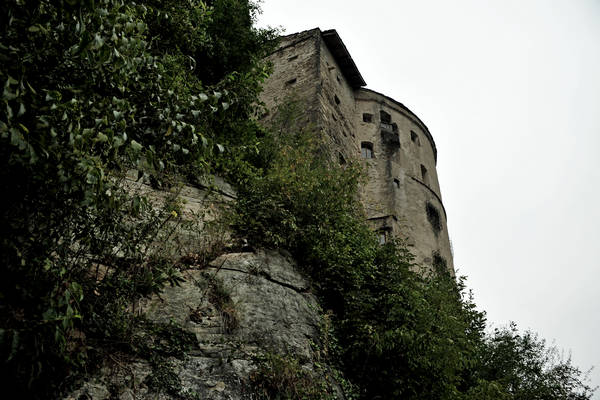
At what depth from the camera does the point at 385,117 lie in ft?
65.3

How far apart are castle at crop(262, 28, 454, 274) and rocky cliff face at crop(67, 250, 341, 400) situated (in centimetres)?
779

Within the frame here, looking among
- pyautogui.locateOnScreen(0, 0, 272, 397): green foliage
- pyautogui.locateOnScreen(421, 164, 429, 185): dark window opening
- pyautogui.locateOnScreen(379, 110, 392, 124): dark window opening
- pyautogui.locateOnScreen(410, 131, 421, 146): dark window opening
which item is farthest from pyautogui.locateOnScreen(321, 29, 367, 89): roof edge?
pyautogui.locateOnScreen(0, 0, 272, 397): green foliage

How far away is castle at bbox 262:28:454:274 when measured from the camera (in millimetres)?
15211

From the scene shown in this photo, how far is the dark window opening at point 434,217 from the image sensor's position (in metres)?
18.1

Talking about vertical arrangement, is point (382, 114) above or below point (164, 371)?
above

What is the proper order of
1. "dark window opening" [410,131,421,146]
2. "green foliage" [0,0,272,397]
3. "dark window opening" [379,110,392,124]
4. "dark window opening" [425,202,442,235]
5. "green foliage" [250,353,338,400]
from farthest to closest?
"dark window opening" [410,131,421,146] < "dark window opening" [379,110,392,124] < "dark window opening" [425,202,442,235] < "green foliage" [250,353,338,400] < "green foliage" [0,0,272,397]

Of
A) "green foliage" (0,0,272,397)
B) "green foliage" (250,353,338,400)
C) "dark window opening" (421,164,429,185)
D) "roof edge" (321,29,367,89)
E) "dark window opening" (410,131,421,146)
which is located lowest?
"green foliage" (250,353,338,400)

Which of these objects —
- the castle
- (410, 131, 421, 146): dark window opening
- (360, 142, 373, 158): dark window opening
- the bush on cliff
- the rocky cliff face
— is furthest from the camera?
(410, 131, 421, 146): dark window opening

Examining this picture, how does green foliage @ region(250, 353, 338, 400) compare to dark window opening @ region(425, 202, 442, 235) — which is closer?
green foliage @ region(250, 353, 338, 400)

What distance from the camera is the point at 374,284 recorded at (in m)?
7.46

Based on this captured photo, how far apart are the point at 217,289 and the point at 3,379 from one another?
2.67 m

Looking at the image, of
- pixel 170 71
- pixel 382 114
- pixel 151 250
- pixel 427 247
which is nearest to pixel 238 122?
pixel 170 71

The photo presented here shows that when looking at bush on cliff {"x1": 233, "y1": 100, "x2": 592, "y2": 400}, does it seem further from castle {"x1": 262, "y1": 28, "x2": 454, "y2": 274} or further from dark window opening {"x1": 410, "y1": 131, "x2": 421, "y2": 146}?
dark window opening {"x1": 410, "y1": 131, "x2": 421, "y2": 146}

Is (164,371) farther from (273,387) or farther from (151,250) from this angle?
(151,250)
